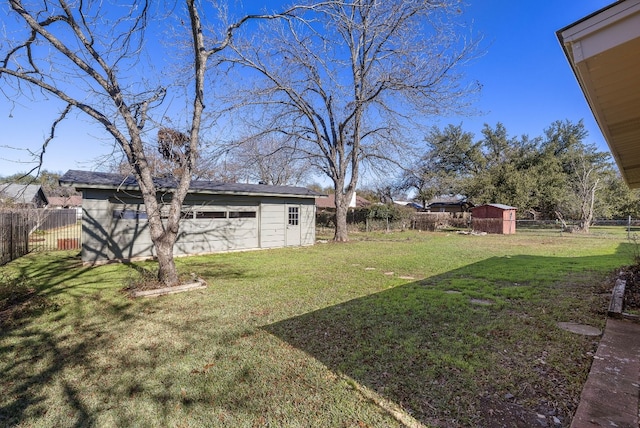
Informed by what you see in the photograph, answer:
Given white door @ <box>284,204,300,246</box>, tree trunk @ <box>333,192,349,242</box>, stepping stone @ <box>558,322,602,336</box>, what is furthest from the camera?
tree trunk @ <box>333,192,349,242</box>

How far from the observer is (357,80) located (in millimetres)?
13320

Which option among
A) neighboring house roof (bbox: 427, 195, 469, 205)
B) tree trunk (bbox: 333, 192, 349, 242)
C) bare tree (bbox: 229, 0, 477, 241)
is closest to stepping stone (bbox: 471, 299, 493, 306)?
bare tree (bbox: 229, 0, 477, 241)

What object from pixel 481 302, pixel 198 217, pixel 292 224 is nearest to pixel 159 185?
pixel 198 217

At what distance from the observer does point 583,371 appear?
261 cm

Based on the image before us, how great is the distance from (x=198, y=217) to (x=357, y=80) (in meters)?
8.73

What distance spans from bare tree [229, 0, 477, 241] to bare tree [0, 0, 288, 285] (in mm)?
3130

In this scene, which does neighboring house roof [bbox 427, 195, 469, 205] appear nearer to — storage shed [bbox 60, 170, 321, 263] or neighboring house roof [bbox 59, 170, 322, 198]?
storage shed [bbox 60, 170, 321, 263]

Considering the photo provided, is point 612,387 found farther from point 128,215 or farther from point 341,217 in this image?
point 341,217

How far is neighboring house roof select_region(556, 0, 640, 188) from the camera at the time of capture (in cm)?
166

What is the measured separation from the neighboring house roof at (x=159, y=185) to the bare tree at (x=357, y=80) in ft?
8.96

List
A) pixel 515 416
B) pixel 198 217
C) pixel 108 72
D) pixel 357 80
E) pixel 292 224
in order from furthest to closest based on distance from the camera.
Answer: pixel 357 80 → pixel 292 224 → pixel 198 217 → pixel 108 72 → pixel 515 416

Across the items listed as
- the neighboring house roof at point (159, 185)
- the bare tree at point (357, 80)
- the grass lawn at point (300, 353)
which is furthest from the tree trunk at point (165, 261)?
the bare tree at point (357, 80)

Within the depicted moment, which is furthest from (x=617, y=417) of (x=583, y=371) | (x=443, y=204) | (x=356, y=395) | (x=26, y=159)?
(x=443, y=204)

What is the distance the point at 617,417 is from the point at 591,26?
7.57 ft
